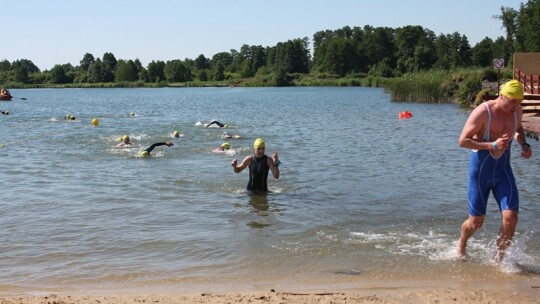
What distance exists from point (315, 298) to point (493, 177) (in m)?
2.39

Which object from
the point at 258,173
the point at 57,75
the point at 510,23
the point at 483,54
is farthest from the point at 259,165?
the point at 57,75

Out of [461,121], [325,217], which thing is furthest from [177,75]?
[325,217]

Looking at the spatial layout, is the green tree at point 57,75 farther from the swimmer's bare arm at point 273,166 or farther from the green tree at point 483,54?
the swimmer's bare arm at point 273,166

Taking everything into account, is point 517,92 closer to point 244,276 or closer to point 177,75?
point 244,276

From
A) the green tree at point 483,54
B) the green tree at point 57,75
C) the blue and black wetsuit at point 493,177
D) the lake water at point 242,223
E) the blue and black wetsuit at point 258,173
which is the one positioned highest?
the green tree at point 483,54

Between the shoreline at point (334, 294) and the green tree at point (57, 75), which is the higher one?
the green tree at point (57, 75)

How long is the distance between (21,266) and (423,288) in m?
4.77

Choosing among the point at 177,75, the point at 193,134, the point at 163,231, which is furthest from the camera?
the point at 177,75

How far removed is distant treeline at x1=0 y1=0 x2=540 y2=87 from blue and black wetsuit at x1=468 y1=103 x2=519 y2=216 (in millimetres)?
102894

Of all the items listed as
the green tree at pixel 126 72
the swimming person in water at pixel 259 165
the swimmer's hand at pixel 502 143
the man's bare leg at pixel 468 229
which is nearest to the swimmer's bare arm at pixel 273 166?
the swimming person in water at pixel 259 165

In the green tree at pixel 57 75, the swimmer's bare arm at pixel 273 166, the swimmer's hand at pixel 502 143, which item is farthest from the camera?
the green tree at pixel 57 75

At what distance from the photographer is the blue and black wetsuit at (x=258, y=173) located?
449 inches

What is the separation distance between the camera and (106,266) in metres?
7.46

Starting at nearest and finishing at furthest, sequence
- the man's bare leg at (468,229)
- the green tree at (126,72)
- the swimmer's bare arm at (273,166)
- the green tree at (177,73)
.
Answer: the man's bare leg at (468,229), the swimmer's bare arm at (273,166), the green tree at (177,73), the green tree at (126,72)
